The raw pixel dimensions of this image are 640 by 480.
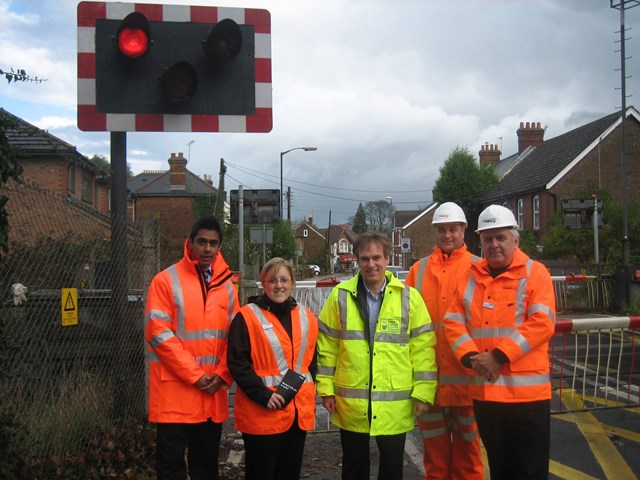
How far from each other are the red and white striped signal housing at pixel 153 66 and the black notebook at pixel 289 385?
6.22 feet

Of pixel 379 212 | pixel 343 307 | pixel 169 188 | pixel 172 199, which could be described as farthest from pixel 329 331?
pixel 379 212

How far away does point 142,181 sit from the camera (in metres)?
55.6

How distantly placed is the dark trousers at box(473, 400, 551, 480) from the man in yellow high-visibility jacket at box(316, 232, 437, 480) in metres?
0.40

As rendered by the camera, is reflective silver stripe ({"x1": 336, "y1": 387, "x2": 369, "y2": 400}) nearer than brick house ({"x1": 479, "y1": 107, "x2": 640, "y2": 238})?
Yes

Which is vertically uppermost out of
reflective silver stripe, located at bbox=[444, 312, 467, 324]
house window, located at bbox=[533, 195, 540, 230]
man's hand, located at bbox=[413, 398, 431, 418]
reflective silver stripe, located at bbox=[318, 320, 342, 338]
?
house window, located at bbox=[533, 195, 540, 230]

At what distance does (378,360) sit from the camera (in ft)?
12.3

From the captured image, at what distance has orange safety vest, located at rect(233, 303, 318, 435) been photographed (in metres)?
3.56

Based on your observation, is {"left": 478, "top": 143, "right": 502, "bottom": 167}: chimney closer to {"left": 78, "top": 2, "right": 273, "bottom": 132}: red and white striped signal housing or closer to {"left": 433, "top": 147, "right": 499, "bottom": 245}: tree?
{"left": 433, "top": 147, "right": 499, "bottom": 245}: tree

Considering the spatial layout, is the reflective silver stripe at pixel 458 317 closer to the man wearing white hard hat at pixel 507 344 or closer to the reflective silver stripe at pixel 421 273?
the man wearing white hard hat at pixel 507 344


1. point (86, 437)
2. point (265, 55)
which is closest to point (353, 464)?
point (86, 437)

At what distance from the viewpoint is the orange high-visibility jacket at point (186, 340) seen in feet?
11.6

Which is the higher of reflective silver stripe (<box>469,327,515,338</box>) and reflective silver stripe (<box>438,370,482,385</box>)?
reflective silver stripe (<box>469,327,515,338</box>)

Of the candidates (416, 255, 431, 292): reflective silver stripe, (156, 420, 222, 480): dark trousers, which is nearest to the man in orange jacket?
(156, 420, 222, 480): dark trousers

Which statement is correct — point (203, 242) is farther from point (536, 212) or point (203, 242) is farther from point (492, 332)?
point (536, 212)
